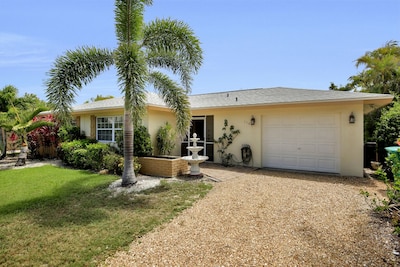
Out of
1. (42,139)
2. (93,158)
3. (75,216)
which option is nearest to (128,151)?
(75,216)

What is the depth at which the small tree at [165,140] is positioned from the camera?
11.5 m

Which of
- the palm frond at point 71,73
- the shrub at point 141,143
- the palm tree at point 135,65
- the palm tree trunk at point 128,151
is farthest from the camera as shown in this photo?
the shrub at point 141,143

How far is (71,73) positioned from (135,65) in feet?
7.83

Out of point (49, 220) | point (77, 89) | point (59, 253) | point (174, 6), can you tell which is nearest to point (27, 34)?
point (77, 89)

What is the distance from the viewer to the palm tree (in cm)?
606

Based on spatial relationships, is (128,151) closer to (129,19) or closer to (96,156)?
(96,156)

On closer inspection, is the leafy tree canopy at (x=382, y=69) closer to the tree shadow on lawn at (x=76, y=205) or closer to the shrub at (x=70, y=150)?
the tree shadow on lawn at (x=76, y=205)

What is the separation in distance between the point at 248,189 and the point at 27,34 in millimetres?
11284

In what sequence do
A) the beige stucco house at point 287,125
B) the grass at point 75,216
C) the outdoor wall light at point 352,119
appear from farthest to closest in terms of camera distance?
the beige stucco house at point 287,125 → the outdoor wall light at point 352,119 → the grass at point 75,216

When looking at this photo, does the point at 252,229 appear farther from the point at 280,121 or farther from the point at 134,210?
the point at 280,121

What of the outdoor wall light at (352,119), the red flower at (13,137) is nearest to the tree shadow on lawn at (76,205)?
the outdoor wall light at (352,119)

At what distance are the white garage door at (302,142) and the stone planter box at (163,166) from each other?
15.5 feet

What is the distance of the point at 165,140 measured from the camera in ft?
37.8

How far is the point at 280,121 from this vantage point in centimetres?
1083
